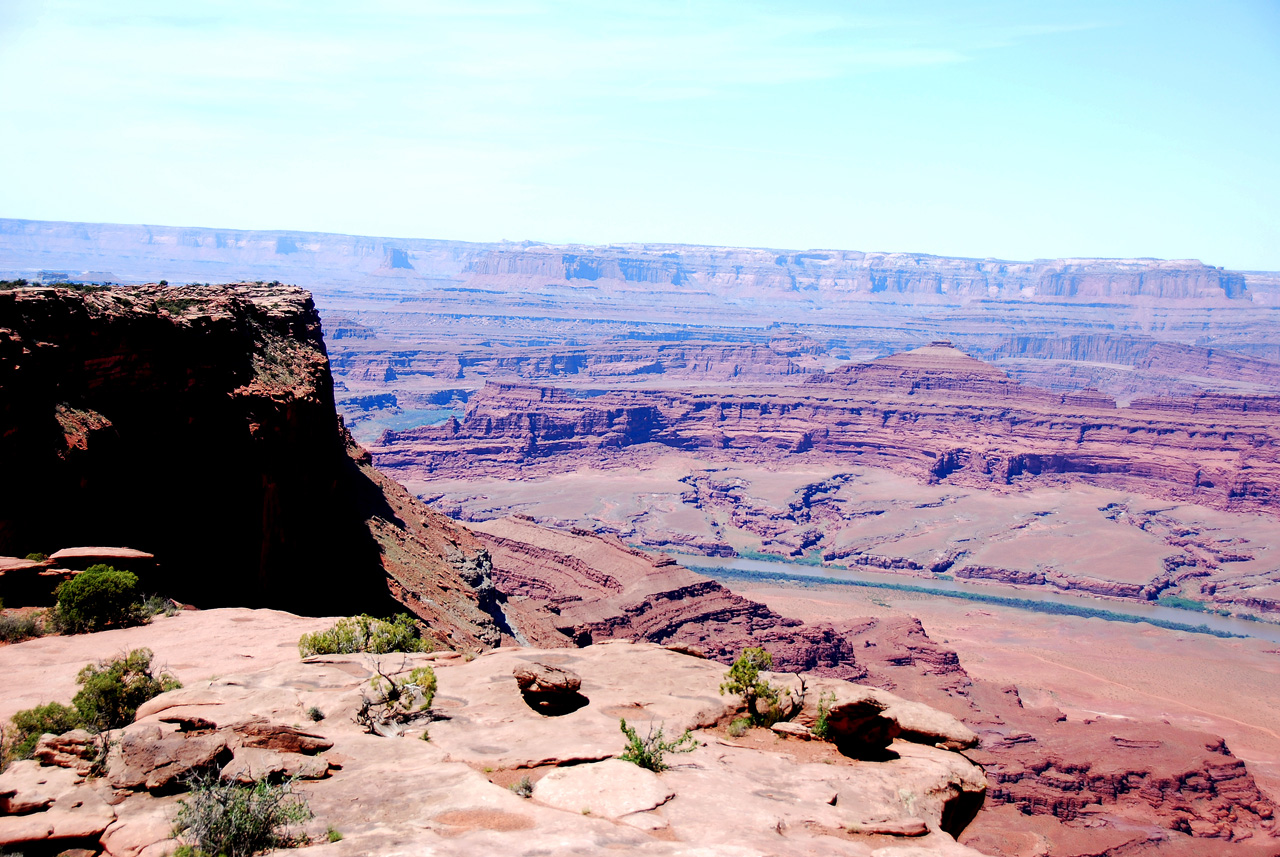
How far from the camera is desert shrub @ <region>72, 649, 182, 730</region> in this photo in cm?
1187

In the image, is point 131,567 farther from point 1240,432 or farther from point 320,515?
point 1240,432

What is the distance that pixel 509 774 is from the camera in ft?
36.9

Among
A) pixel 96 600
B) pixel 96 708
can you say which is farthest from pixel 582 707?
pixel 96 600

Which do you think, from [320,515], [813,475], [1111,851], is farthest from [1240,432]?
[320,515]

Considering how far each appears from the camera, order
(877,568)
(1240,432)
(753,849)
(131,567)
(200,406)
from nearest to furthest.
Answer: (753,849)
(131,567)
(200,406)
(877,568)
(1240,432)

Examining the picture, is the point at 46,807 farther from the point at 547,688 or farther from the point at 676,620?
the point at 676,620

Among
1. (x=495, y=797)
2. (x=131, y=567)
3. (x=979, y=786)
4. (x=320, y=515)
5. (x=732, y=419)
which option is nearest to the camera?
(x=495, y=797)

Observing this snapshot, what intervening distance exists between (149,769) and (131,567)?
447 inches

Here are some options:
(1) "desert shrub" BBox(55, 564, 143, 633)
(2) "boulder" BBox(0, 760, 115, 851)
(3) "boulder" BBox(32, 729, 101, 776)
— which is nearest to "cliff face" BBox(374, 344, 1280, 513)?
(1) "desert shrub" BBox(55, 564, 143, 633)

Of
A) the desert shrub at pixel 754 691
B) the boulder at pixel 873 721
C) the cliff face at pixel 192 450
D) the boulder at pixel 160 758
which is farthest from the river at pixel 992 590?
the boulder at pixel 160 758

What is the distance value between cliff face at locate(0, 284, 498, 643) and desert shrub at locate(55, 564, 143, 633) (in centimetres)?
255

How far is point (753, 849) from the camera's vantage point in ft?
30.7

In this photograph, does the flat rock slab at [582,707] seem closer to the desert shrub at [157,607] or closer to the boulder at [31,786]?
the boulder at [31,786]

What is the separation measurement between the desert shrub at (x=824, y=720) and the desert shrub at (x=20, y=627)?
13980 mm
